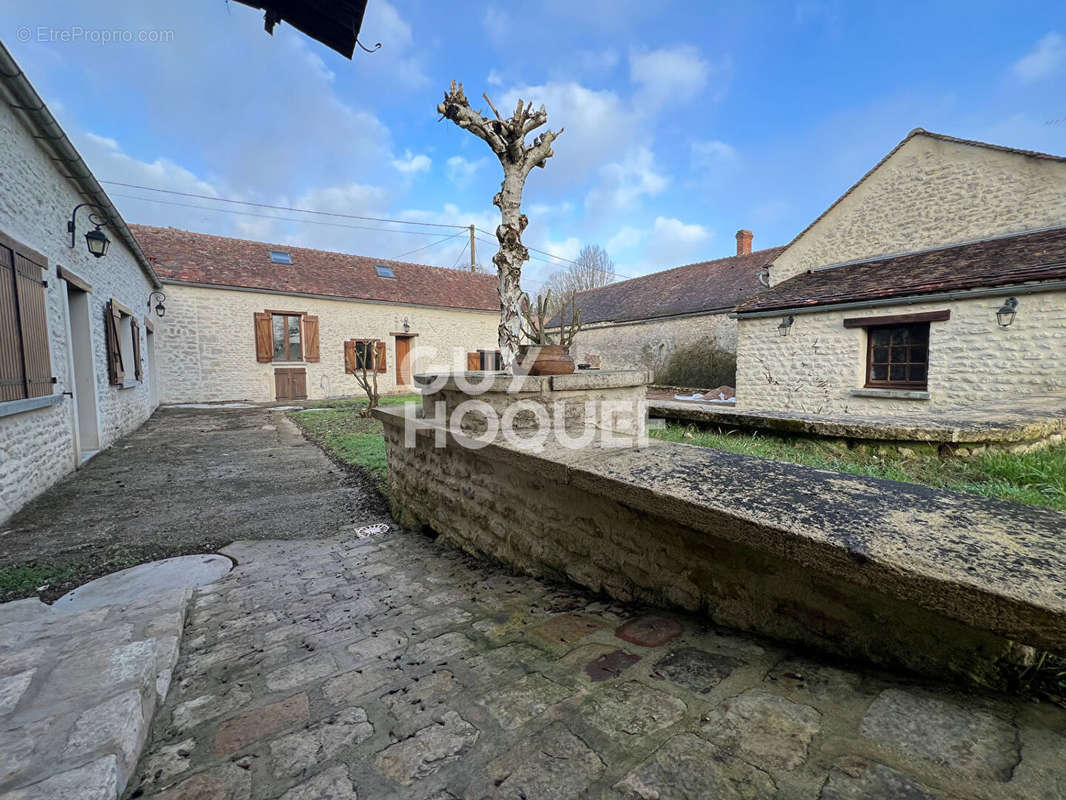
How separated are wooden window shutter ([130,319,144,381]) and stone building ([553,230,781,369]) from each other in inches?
471

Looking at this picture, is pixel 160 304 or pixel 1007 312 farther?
pixel 160 304

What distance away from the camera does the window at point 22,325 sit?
13.2 feet

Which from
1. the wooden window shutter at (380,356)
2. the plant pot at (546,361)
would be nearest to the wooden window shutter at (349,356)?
the wooden window shutter at (380,356)

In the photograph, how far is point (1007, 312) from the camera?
6.79m

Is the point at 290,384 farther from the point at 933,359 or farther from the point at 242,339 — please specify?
the point at 933,359

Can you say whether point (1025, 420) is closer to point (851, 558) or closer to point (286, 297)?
point (851, 558)

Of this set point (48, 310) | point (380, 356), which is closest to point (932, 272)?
point (48, 310)

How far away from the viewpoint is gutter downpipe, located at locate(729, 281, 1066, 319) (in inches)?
256

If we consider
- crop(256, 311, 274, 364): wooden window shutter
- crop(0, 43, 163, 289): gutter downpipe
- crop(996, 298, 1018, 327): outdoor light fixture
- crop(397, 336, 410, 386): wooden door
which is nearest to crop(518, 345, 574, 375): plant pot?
crop(0, 43, 163, 289): gutter downpipe

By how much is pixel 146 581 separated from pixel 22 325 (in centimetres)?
326

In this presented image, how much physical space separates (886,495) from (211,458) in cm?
745

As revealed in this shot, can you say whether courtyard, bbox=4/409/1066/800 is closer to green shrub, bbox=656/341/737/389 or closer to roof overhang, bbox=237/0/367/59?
roof overhang, bbox=237/0/367/59

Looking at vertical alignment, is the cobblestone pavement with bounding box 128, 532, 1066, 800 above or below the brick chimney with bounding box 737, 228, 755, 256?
below

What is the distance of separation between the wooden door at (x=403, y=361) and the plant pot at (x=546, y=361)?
14.7 metres
